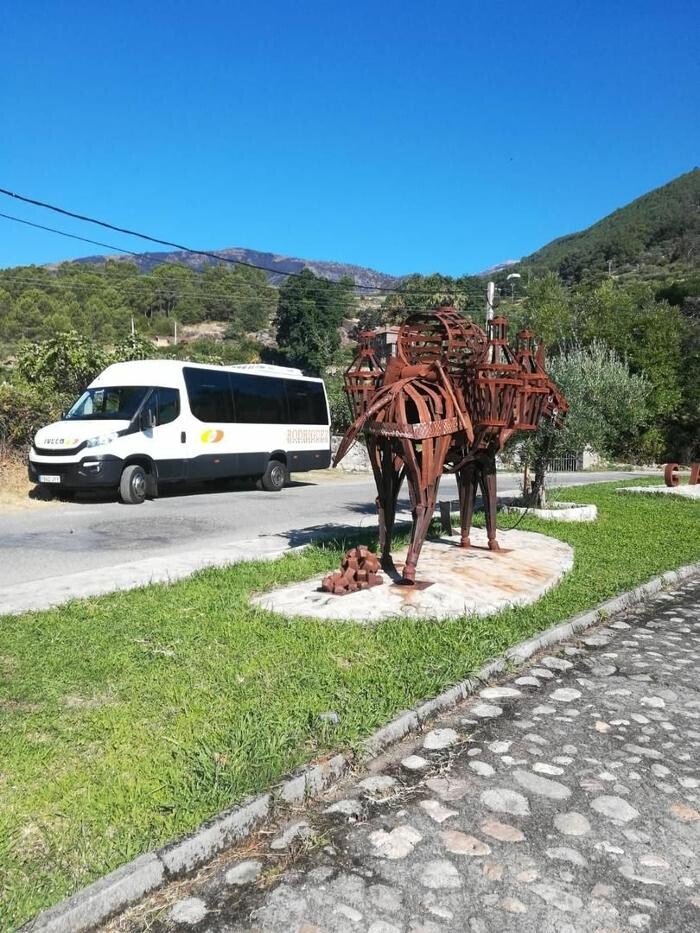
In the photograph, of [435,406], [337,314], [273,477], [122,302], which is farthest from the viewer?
[337,314]

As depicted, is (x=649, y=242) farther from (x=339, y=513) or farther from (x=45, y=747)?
(x=45, y=747)

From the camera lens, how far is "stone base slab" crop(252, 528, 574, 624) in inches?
230

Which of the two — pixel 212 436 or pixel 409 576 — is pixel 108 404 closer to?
pixel 212 436

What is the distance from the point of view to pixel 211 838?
9.12 feet

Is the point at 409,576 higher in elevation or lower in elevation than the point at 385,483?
lower

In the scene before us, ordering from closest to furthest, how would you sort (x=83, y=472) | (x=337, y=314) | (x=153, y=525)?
(x=153, y=525), (x=83, y=472), (x=337, y=314)

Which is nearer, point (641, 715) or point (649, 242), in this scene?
point (641, 715)

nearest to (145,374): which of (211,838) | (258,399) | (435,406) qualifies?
(258,399)

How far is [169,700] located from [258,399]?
14.2 meters

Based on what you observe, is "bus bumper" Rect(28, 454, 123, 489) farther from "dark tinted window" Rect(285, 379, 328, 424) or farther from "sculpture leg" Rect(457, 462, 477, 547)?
"sculpture leg" Rect(457, 462, 477, 547)

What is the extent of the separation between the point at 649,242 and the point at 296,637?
11587cm

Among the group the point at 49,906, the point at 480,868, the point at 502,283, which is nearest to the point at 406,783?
the point at 480,868

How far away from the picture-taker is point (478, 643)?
5.12m

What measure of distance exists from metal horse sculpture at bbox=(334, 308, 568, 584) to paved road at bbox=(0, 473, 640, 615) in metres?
2.41
